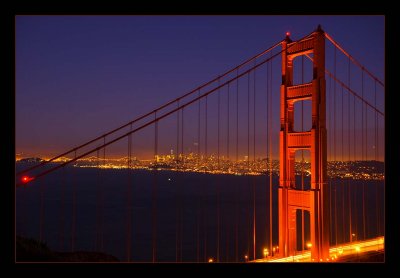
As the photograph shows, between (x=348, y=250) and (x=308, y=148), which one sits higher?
(x=308, y=148)

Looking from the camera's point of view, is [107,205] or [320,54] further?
[107,205]

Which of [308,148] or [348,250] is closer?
[308,148]

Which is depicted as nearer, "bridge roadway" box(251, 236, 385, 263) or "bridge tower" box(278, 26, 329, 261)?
"bridge tower" box(278, 26, 329, 261)

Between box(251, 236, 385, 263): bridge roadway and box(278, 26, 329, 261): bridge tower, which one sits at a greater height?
box(278, 26, 329, 261): bridge tower

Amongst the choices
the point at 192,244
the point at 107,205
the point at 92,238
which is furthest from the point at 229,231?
the point at 107,205

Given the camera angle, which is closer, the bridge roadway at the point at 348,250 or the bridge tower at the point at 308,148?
the bridge tower at the point at 308,148

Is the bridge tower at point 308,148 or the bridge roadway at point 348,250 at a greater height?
the bridge tower at point 308,148
